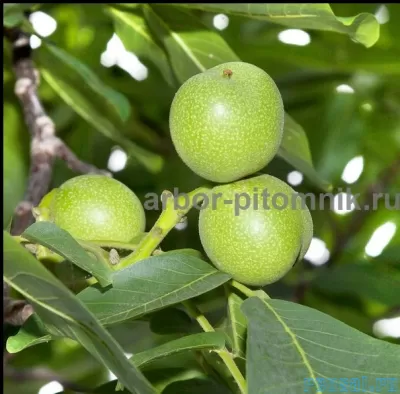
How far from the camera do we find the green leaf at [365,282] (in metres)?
2.14

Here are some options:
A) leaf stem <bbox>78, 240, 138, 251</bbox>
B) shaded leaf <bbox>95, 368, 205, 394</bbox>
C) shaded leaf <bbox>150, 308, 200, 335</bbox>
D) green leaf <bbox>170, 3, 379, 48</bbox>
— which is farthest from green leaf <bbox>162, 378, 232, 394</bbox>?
green leaf <bbox>170, 3, 379, 48</bbox>

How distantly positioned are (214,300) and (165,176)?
0.78 m

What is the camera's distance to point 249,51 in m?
2.48

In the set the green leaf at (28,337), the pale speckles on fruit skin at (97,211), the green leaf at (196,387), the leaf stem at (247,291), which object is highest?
the pale speckles on fruit skin at (97,211)

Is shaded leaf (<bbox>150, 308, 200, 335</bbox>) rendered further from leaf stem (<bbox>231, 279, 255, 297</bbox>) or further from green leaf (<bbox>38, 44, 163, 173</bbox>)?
green leaf (<bbox>38, 44, 163, 173</bbox>)

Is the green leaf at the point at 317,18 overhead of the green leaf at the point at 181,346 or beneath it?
overhead

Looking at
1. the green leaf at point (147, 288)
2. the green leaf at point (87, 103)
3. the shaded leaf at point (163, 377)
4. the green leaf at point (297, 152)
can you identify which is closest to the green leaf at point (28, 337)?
the green leaf at point (147, 288)

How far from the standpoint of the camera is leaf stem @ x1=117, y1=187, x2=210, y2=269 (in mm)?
1438

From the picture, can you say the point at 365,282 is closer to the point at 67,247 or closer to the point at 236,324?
the point at 236,324

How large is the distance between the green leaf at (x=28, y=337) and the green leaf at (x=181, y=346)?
0.60ft

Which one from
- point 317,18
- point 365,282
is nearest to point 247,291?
point 317,18

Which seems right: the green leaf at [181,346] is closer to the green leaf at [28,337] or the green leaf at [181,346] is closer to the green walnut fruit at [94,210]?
the green leaf at [28,337]

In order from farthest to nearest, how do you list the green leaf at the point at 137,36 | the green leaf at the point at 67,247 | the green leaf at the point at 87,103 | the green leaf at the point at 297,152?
the green leaf at the point at 87,103
the green leaf at the point at 137,36
the green leaf at the point at 297,152
the green leaf at the point at 67,247

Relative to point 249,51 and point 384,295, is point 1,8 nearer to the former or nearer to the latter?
point 249,51
